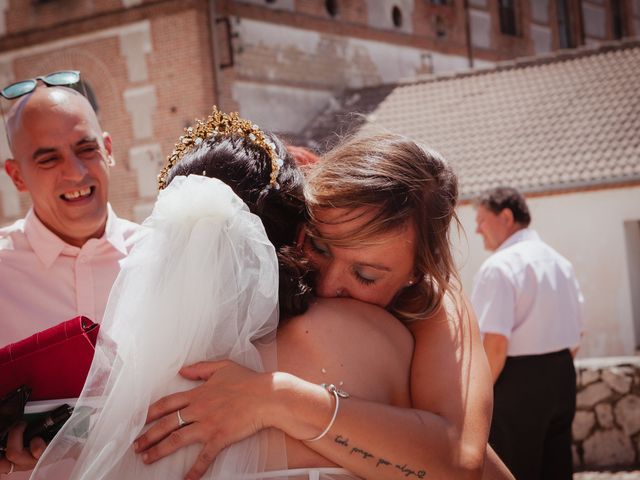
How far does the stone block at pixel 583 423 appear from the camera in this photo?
8383 mm

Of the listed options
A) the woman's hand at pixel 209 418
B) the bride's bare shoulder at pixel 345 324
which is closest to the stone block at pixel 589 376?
the bride's bare shoulder at pixel 345 324

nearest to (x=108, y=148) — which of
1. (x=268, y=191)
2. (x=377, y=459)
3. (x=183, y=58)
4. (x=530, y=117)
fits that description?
(x=268, y=191)

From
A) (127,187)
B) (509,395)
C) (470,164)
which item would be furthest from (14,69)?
(509,395)

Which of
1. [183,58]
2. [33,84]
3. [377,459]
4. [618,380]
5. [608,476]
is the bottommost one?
[608,476]

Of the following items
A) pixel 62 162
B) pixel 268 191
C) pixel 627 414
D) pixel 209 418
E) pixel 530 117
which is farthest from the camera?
pixel 530 117

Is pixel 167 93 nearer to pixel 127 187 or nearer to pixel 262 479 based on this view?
pixel 127 187

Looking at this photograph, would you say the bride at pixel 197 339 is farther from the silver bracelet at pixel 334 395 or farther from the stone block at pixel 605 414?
the stone block at pixel 605 414

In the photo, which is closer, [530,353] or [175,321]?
[175,321]

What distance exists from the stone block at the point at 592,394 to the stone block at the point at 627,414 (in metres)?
0.15

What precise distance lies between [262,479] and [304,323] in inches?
15.4

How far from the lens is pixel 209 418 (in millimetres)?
2098

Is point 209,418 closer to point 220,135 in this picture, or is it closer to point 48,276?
point 220,135

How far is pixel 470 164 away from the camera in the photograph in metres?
15.4

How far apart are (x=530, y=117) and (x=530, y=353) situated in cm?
1114
